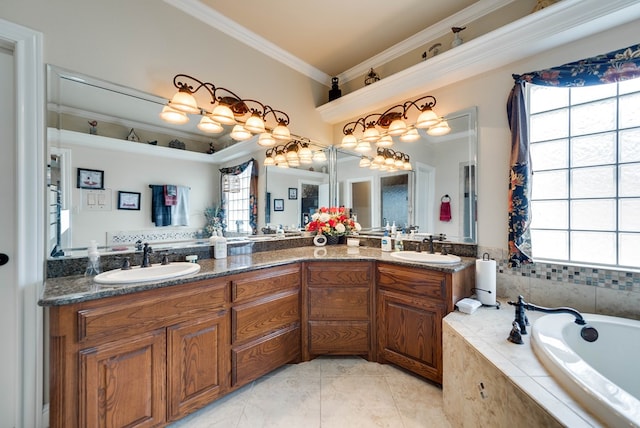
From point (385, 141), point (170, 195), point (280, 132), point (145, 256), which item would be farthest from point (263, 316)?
point (385, 141)

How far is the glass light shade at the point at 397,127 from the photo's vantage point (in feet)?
7.94

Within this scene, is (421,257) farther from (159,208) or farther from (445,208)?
(159,208)

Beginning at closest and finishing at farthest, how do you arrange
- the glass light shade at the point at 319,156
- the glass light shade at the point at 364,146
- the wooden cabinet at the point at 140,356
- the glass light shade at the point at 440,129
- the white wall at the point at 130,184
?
1. the wooden cabinet at the point at 140,356
2. the white wall at the point at 130,184
3. the glass light shade at the point at 440,129
4. the glass light shade at the point at 364,146
5. the glass light shade at the point at 319,156

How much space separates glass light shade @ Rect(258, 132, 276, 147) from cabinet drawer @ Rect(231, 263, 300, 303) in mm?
1228

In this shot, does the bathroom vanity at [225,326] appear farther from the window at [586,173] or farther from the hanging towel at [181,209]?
the window at [586,173]

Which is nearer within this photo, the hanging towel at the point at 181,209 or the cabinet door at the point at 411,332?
the cabinet door at the point at 411,332

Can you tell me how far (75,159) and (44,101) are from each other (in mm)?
334

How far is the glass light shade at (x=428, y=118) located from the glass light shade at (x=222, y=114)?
162 cm

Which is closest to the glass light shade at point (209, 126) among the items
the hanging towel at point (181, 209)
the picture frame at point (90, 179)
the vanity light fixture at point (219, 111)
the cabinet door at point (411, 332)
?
the vanity light fixture at point (219, 111)

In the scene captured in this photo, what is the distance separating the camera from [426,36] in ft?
7.97

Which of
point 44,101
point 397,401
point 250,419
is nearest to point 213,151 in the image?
point 44,101

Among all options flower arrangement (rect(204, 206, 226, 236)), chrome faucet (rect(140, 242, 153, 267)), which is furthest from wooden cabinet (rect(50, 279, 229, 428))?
flower arrangement (rect(204, 206, 226, 236))

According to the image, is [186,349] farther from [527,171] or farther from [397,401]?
[527,171]

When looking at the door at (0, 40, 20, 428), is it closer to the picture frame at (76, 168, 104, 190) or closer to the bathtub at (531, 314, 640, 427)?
the picture frame at (76, 168, 104, 190)
